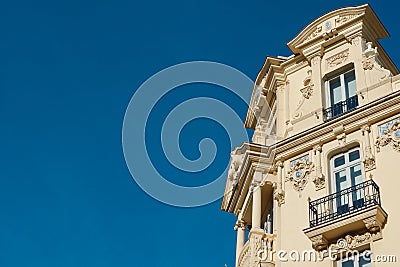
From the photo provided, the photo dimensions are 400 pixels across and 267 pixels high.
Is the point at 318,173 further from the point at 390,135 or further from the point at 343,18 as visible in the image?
the point at 343,18

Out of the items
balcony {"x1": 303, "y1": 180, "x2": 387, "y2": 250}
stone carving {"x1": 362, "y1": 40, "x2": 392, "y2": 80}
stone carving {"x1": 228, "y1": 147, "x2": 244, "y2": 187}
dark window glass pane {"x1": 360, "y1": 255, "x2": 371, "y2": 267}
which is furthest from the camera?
stone carving {"x1": 228, "y1": 147, "x2": 244, "y2": 187}

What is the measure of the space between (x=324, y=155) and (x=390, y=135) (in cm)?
225

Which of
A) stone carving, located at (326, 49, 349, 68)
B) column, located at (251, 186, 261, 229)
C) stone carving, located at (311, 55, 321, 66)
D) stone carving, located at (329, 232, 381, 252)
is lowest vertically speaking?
stone carving, located at (329, 232, 381, 252)

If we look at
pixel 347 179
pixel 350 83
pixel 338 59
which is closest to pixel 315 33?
pixel 338 59

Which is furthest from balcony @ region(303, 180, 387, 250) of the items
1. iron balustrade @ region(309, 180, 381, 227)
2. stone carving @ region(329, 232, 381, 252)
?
stone carving @ region(329, 232, 381, 252)

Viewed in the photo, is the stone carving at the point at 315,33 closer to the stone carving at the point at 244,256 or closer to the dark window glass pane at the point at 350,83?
the dark window glass pane at the point at 350,83

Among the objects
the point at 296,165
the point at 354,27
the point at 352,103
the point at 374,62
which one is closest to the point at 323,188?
the point at 296,165

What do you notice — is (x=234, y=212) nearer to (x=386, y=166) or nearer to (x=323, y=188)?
(x=323, y=188)

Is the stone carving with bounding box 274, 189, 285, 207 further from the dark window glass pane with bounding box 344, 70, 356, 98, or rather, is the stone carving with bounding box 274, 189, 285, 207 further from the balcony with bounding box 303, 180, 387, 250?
the dark window glass pane with bounding box 344, 70, 356, 98

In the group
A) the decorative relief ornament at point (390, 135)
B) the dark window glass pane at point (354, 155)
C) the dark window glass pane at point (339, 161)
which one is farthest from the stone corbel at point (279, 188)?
the decorative relief ornament at point (390, 135)

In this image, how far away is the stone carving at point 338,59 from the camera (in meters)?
23.7

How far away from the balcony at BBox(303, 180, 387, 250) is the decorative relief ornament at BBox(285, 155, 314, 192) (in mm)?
1176

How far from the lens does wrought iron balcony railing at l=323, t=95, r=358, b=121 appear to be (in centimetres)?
2222

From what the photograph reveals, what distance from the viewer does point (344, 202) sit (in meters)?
19.9
